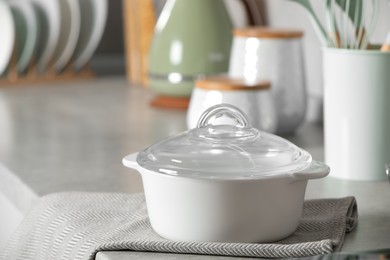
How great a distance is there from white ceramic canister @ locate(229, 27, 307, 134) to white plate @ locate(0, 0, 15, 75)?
0.85m

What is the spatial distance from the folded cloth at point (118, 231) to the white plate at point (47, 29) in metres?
1.28

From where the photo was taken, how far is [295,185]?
0.86 meters

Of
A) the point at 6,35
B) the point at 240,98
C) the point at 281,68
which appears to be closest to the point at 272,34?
the point at 281,68

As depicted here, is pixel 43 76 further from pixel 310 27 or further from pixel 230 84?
pixel 230 84

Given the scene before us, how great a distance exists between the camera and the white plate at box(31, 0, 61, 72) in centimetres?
230

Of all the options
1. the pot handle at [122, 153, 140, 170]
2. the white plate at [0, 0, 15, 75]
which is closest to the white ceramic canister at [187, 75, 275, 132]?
the pot handle at [122, 153, 140, 170]

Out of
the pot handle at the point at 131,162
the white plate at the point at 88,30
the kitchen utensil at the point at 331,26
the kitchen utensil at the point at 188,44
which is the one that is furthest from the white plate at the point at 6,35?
the pot handle at the point at 131,162

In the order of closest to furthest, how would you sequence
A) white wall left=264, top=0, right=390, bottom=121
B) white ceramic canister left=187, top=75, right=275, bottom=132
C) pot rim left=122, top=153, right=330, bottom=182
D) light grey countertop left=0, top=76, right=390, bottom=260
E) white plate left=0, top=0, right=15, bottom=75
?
pot rim left=122, top=153, right=330, bottom=182 < light grey countertop left=0, top=76, right=390, bottom=260 < white ceramic canister left=187, top=75, right=275, bottom=132 < white wall left=264, top=0, right=390, bottom=121 < white plate left=0, top=0, right=15, bottom=75

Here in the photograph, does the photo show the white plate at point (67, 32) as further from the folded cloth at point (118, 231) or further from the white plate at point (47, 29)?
the folded cloth at point (118, 231)

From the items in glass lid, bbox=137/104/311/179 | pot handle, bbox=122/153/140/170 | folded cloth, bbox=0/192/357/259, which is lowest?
folded cloth, bbox=0/192/357/259

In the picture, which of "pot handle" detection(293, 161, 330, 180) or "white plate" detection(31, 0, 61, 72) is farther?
"white plate" detection(31, 0, 61, 72)

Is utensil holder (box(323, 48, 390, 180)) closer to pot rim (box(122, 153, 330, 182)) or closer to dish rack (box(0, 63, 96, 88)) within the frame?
pot rim (box(122, 153, 330, 182))

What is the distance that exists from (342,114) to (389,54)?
10 cm

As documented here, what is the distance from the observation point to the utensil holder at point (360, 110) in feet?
3.81
